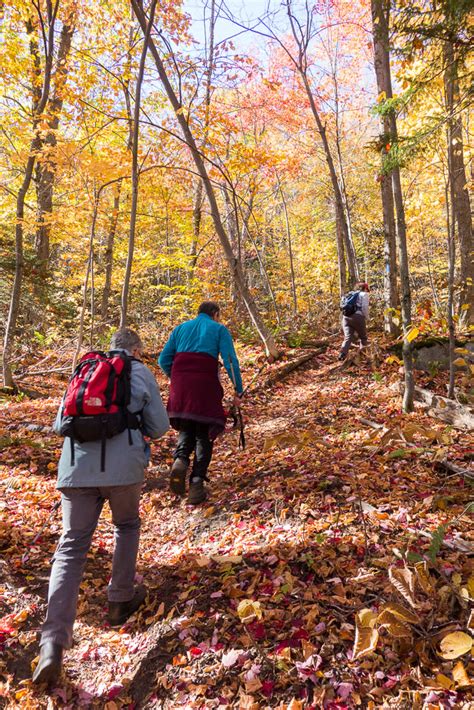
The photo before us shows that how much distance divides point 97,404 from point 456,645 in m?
2.29

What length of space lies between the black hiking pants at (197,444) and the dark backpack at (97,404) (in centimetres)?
175

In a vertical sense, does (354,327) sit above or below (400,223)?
below

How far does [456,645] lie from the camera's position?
186 cm

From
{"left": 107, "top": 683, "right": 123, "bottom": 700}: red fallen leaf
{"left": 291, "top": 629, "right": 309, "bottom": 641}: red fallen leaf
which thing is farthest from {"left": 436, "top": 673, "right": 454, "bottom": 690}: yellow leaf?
{"left": 107, "top": 683, "right": 123, "bottom": 700}: red fallen leaf

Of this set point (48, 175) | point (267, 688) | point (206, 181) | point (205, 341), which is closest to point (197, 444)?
point (205, 341)

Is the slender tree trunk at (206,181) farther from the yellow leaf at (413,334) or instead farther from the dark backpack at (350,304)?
the yellow leaf at (413,334)

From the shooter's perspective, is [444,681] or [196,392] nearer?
[444,681]

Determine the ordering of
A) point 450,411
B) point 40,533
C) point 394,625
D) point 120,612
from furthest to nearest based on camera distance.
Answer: point 450,411
point 40,533
point 120,612
point 394,625

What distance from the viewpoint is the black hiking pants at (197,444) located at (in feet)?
14.6

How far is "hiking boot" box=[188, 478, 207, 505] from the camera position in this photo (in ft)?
14.5

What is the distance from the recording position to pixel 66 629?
7.96 ft

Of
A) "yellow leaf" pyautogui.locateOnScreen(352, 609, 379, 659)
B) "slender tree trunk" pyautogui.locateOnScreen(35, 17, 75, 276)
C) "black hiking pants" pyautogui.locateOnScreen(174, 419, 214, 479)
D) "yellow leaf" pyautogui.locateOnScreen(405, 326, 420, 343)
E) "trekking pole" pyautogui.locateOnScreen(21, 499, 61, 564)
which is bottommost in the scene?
"trekking pole" pyautogui.locateOnScreen(21, 499, 61, 564)

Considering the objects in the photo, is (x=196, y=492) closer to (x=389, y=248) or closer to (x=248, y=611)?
(x=248, y=611)

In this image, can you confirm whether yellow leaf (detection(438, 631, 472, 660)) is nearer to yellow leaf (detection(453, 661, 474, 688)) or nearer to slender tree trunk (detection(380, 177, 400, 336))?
yellow leaf (detection(453, 661, 474, 688))
